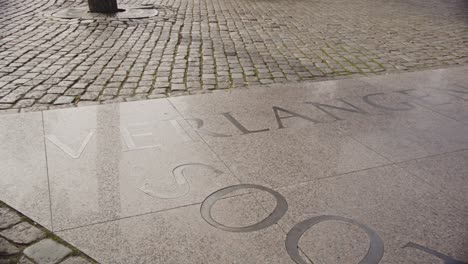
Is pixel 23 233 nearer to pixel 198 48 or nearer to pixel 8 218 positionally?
pixel 8 218

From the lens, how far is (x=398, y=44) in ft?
27.2

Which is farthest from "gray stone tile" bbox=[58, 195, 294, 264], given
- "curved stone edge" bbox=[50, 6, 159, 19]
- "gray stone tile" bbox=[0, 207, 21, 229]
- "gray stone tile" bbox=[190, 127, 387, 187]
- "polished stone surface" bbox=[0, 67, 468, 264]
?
"curved stone edge" bbox=[50, 6, 159, 19]

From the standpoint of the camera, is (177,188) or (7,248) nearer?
(7,248)

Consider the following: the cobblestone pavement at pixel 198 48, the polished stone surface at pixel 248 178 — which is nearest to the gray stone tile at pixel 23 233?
→ the polished stone surface at pixel 248 178

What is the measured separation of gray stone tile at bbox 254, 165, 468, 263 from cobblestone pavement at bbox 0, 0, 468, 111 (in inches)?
106

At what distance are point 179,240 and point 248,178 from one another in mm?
932

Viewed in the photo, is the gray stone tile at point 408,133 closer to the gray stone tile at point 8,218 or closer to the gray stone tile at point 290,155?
the gray stone tile at point 290,155

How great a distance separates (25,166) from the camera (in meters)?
3.50

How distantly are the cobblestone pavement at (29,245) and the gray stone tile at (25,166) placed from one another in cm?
8

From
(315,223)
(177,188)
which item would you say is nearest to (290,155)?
(315,223)

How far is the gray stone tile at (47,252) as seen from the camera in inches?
99.0

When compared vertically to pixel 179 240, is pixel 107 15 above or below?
above

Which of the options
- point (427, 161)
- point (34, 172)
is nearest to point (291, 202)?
point (427, 161)

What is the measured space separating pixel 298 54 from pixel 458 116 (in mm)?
3171
